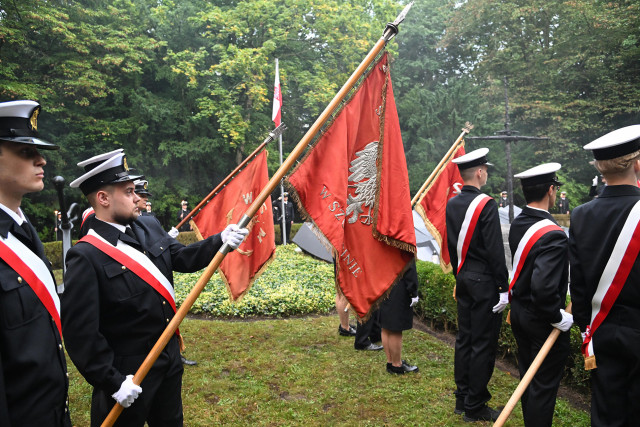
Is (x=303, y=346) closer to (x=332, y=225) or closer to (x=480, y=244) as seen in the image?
(x=480, y=244)

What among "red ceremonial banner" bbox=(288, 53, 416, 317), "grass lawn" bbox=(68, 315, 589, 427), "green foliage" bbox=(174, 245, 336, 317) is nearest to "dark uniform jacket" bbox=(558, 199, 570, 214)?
"green foliage" bbox=(174, 245, 336, 317)

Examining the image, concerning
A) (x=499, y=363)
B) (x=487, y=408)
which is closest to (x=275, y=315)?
(x=499, y=363)

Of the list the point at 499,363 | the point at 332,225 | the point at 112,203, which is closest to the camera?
the point at 112,203

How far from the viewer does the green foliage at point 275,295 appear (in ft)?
28.2

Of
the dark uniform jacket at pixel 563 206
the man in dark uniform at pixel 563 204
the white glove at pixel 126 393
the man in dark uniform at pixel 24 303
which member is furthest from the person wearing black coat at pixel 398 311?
the dark uniform jacket at pixel 563 206

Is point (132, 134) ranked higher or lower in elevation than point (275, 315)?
higher

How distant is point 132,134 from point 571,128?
23.6 meters

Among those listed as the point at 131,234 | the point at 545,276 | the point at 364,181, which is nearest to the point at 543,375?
the point at 545,276

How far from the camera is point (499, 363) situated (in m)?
5.93

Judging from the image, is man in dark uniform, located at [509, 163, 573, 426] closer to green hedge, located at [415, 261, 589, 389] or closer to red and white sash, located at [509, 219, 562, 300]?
red and white sash, located at [509, 219, 562, 300]

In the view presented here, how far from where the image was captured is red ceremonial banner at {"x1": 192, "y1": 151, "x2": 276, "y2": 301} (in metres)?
6.05

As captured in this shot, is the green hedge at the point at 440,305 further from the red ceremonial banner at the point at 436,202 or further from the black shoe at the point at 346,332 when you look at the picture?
the black shoe at the point at 346,332

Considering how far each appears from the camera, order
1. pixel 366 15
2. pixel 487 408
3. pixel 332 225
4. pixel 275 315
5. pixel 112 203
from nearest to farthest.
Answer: pixel 112 203
pixel 332 225
pixel 487 408
pixel 275 315
pixel 366 15

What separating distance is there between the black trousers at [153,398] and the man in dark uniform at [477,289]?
2.79 meters
